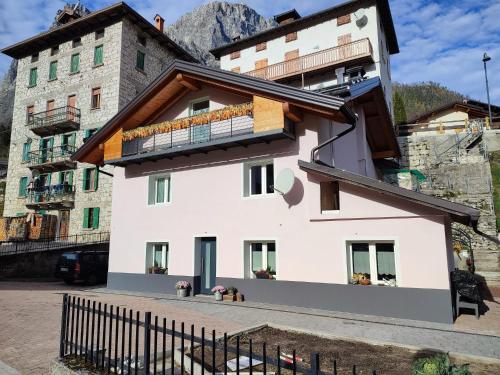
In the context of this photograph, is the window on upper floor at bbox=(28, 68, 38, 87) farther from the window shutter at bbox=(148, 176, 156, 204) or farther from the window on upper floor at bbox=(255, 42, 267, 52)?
the window shutter at bbox=(148, 176, 156, 204)

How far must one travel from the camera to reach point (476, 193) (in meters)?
21.0

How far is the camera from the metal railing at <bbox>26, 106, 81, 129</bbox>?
30331 mm

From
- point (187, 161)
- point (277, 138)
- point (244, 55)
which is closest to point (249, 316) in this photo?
point (277, 138)

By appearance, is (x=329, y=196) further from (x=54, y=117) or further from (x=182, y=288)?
(x=54, y=117)

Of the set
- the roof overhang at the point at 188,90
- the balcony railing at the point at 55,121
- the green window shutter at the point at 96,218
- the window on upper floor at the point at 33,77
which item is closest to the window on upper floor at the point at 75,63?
the balcony railing at the point at 55,121

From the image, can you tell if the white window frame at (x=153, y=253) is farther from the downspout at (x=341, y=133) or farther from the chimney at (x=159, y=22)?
the chimney at (x=159, y=22)

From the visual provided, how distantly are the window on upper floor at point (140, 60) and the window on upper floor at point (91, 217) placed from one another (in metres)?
12.8

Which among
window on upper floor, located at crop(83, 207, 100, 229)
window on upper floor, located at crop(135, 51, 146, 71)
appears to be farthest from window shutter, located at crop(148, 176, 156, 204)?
window on upper floor, located at crop(135, 51, 146, 71)

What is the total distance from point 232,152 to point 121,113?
18.5ft

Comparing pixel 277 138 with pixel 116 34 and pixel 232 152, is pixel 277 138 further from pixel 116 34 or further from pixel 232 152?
pixel 116 34

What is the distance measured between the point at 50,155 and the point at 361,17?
1127 inches

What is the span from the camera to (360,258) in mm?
10672

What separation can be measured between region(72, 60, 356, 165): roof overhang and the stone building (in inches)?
494

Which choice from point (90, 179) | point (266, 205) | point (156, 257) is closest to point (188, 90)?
point (266, 205)
